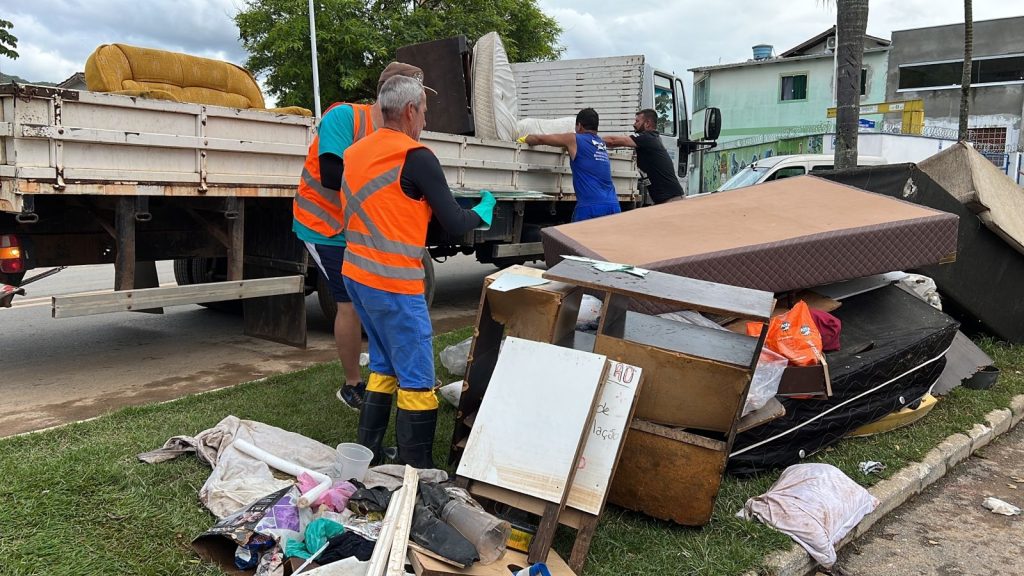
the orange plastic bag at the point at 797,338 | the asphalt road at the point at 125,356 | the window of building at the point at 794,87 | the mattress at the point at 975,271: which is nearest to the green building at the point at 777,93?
the window of building at the point at 794,87

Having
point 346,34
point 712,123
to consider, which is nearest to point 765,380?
point 712,123

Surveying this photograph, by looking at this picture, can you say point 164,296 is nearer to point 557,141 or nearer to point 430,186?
point 430,186

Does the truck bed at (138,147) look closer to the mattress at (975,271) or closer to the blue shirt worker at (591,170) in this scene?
the blue shirt worker at (591,170)

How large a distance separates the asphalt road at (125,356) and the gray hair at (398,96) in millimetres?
2663

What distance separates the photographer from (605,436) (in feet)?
9.09

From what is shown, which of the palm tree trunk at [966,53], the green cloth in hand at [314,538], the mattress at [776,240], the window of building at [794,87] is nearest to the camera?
the green cloth in hand at [314,538]

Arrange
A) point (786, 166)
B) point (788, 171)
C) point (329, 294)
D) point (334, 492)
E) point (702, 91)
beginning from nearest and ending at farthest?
point (334, 492), point (329, 294), point (786, 166), point (788, 171), point (702, 91)

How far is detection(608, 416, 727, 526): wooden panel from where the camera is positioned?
2.94 m

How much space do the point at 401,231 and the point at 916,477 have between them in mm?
2741

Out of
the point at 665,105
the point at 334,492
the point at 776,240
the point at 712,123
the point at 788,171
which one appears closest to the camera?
the point at 334,492

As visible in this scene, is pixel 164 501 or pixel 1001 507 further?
pixel 1001 507

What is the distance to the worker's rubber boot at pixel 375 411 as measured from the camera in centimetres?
333

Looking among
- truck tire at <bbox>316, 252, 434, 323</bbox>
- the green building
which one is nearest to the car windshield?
truck tire at <bbox>316, 252, 434, 323</bbox>

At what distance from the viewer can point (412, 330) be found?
311cm
